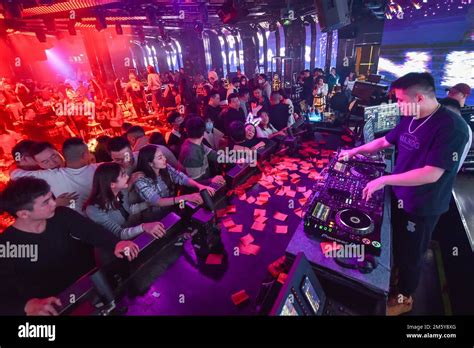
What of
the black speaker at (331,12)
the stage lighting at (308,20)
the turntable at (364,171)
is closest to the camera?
the turntable at (364,171)

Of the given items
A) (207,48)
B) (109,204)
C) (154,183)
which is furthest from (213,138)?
(207,48)

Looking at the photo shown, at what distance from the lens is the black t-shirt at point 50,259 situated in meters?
1.73

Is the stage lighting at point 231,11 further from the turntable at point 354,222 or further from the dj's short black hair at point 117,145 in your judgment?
the turntable at point 354,222

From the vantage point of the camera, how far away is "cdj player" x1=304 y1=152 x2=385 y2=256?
1.73 m

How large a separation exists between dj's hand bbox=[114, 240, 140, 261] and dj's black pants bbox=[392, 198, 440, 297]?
8.12 feet

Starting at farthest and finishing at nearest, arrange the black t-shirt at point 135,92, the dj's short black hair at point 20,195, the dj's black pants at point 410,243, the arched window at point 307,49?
1. the arched window at point 307,49
2. the black t-shirt at point 135,92
3. the dj's black pants at point 410,243
4. the dj's short black hair at point 20,195

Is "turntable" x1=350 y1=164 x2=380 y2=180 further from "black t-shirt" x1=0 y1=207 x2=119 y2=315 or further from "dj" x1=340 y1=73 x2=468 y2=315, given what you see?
"black t-shirt" x1=0 y1=207 x2=119 y2=315

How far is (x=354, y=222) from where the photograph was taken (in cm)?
179

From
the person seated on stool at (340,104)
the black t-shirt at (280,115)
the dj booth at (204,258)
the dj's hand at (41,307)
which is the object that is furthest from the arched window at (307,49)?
the dj's hand at (41,307)

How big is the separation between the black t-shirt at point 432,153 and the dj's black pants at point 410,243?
101 millimetres

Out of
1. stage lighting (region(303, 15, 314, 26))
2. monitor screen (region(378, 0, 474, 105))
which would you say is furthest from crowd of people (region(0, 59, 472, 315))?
stage lighting (region(303, 15, 314, 26))

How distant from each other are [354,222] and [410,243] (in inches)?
36.3

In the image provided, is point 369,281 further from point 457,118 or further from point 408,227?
point 457,118

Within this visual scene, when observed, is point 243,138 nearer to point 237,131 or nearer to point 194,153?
point 237,131
